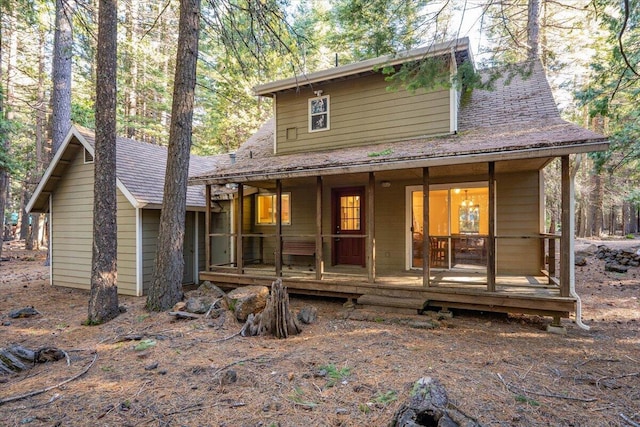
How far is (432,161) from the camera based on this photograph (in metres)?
5.87

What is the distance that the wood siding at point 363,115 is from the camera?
7.93 metres

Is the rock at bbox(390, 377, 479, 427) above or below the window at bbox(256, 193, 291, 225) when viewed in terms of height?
below

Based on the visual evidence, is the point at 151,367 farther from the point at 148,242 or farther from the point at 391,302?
the point at 148,242

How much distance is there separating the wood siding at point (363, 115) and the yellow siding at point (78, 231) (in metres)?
4.79

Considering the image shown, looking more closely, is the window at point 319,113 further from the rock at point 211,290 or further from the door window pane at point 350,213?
the rock at point 211,290

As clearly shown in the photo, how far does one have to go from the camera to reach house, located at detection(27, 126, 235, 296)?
29.2 feet

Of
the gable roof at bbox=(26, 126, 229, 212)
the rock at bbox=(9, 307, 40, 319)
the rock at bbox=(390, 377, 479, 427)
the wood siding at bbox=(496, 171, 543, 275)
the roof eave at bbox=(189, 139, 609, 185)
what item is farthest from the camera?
the gable roof at bbox=(26, 126, 229, 212)

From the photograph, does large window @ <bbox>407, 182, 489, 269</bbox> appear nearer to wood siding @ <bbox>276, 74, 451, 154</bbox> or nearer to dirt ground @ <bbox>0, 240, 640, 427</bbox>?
wood siding @ <bbox>276, 74, 451, 154</bbox>

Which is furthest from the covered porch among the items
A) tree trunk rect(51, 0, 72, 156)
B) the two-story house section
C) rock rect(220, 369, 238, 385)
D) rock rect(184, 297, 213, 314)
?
tree trunk rect(51, 0, 72, 156)

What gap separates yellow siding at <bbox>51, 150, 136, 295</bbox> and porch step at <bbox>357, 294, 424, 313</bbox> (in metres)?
6.29

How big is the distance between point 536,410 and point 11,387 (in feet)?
17.6

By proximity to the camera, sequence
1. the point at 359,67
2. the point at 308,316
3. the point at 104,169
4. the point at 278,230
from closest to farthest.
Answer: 1. the point at 308,316
2. the point at 104,169
3. the point at 278,230
4. the point at 359,67

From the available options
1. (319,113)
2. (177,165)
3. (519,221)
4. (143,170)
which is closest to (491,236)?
(519,221)

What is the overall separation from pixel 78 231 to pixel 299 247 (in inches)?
254
